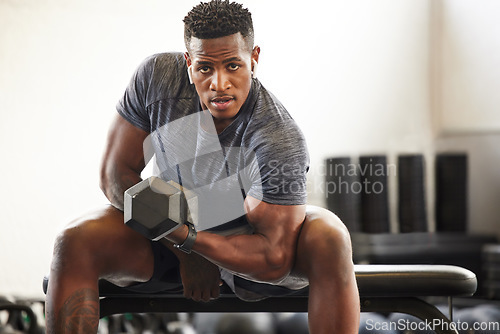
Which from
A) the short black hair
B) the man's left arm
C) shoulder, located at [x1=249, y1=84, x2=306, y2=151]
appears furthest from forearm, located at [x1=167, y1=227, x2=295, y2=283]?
the short black hair

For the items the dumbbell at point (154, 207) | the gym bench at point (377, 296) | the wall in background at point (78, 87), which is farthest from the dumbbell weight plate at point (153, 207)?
the wall in background at point (78, 87)

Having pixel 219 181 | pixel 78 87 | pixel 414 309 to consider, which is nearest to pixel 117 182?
pixel 219 181

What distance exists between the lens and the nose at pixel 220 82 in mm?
755

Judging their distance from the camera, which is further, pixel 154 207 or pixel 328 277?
pixel 328 277

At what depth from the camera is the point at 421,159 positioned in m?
1.81

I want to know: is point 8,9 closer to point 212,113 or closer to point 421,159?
point 212,113

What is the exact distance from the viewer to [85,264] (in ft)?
2.64

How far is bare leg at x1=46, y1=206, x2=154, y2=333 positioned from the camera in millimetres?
788

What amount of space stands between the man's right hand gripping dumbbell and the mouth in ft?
0.41

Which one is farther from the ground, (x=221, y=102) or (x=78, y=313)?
(x=221, y=102)

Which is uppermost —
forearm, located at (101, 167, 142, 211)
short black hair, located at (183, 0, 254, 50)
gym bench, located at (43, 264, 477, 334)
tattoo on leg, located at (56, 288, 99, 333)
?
short black hair, located at (183, 0, 254, 50)

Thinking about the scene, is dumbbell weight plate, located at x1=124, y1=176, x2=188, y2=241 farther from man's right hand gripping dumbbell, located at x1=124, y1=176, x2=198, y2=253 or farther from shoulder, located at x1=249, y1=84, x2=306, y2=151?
shoulder, located at x1=249, y1=84, x2=306, y2=151

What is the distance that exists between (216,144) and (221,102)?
70 mm

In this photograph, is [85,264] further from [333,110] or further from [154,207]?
[333,110]
